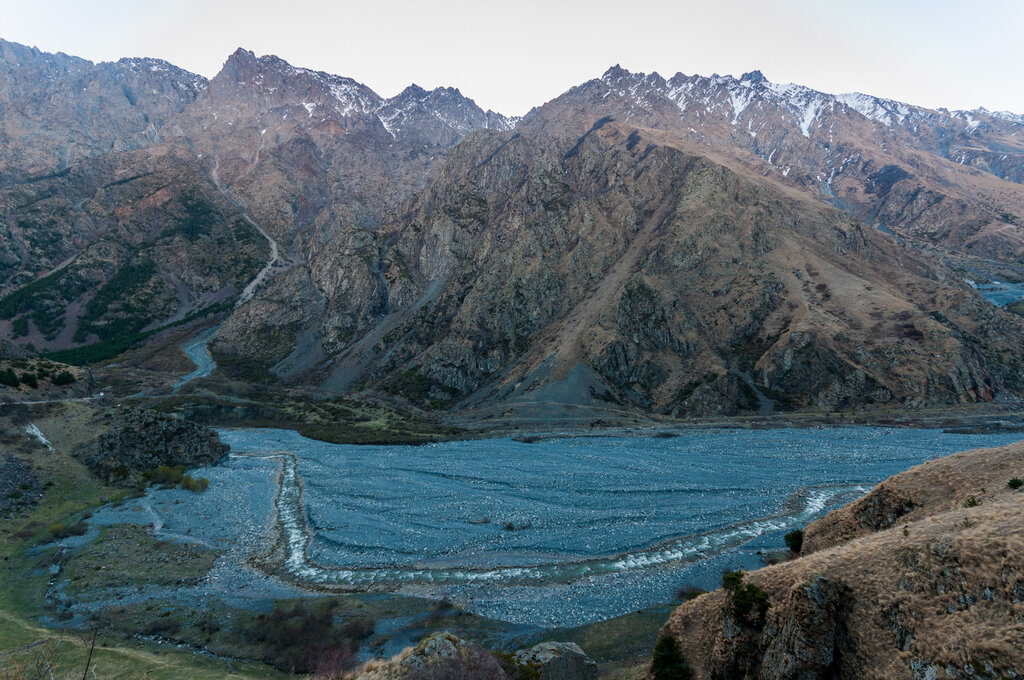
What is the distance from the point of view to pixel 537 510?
62.8 meters

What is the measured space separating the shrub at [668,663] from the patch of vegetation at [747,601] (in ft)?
13.0

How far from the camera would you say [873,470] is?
76188 millimetres

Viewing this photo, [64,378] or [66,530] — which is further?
[64,378]

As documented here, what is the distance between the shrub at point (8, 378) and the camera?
81750 mm

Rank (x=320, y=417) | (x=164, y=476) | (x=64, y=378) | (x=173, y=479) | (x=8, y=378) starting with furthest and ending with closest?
(x=320, y=417) → (x=64, y=378) → (x=8, y=378) → (x=164, y=476) → (x=173, y=479)

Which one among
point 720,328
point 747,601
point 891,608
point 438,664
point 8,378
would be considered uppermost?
point 720,328

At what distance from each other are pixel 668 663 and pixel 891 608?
10.4 m

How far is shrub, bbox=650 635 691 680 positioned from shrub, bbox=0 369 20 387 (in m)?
107

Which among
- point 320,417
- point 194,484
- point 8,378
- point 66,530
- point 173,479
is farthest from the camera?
point 320,417

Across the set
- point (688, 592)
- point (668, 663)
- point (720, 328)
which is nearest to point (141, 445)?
point (688, 592)

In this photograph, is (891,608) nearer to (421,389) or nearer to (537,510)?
(537,510)

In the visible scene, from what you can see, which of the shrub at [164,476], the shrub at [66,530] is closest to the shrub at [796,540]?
the shrub at [66,530]

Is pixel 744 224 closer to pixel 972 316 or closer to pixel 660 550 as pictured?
pixel 972 316

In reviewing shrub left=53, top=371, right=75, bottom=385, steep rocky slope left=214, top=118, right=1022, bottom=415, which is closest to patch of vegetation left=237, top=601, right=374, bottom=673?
shrub left=53, top=371, right=75, bottom=385
